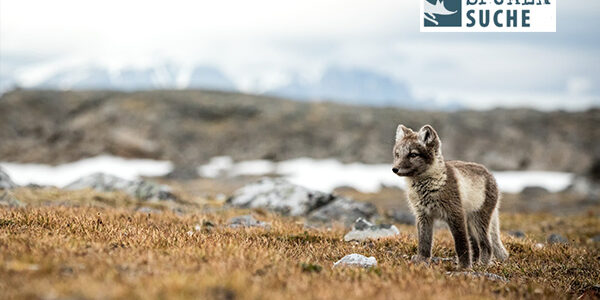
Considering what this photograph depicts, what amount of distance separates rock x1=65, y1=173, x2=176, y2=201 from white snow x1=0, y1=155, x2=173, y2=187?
23654 mm

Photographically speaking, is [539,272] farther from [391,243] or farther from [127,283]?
[127,283]

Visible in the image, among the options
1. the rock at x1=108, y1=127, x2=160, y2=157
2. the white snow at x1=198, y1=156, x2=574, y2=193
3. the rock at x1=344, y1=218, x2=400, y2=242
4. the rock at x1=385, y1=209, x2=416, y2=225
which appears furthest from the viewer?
the rock at x1=108, y1=127, x2=160, y2=157

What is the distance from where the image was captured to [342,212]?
16.5 meters

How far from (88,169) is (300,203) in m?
38.4

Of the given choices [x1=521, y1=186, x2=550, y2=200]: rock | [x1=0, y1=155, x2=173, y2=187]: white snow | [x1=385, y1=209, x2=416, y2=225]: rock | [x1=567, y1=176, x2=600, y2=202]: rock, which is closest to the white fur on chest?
[x1=385, y1=209, x2=416, y2=225]: rock

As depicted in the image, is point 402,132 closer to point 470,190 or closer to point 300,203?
point 470,190

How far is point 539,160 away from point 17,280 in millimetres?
56989

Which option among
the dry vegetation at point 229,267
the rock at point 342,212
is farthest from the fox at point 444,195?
the rock at point 342,212

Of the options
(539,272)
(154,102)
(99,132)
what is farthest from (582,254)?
(154,102)

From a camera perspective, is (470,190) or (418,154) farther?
(470,190)

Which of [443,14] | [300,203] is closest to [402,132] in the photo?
[300,203]

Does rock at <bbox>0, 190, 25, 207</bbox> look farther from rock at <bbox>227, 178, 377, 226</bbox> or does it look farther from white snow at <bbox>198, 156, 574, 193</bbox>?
white snow at <bbox>198, 156, 574, 193</bbox>

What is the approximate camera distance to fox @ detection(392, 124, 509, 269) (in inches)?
332

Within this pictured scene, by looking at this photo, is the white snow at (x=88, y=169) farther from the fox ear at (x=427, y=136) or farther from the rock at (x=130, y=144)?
the fox ear at (x=427, y=136)
